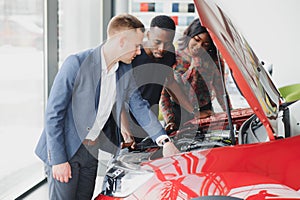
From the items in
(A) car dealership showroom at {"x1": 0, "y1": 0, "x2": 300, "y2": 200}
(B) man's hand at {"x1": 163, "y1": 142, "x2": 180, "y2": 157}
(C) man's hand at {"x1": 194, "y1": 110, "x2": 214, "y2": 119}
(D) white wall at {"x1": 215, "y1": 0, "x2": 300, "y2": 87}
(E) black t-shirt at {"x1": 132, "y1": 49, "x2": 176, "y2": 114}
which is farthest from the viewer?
(D) white wall at {"x1": 215, "y1": 0, "x2": 300, "y2": 87}

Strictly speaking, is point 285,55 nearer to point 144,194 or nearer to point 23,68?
point 23,68

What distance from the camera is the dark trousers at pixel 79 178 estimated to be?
239 cm

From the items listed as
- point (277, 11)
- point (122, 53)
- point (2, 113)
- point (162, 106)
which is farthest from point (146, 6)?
point (122, 53)

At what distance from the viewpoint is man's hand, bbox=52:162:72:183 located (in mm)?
2311

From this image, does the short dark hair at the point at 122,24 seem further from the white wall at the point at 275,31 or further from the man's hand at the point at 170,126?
the white wall at the point at 275,31

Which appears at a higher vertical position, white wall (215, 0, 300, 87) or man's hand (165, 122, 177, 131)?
white wall (215, 0, 300, 87)

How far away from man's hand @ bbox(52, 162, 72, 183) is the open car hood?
0.91 meters

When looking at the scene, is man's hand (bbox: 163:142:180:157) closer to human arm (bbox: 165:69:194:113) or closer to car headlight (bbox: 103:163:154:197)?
car headlight (bbox: 103:163:154:197)

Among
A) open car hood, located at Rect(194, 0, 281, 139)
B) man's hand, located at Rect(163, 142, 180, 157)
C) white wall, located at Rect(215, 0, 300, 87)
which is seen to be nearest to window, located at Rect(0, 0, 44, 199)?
man's hand, located at Rect(163, 142, 180, 157)

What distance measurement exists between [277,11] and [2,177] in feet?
11.4

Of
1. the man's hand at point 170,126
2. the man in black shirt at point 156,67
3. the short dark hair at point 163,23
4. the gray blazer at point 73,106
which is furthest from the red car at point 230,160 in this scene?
the short dark hair at point 163,23

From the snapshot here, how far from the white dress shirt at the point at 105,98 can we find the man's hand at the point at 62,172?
164mm

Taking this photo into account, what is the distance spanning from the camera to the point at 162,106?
11.9ft

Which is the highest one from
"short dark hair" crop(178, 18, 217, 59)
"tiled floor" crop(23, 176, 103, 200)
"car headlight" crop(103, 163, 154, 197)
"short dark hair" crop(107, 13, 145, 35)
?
"short dark hair" crop(107, 13, 145, 35)
